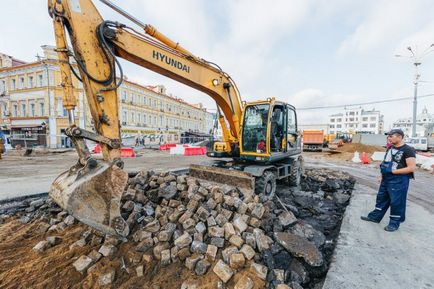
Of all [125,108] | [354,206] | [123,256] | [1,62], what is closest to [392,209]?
[354,206]

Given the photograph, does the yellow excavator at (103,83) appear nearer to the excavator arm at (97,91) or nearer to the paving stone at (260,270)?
the excavator arm at (97,91)

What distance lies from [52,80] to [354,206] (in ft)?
105

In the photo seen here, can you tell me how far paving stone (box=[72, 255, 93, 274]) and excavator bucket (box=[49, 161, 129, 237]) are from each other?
0.39 metres

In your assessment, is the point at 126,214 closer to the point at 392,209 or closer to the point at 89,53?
the point at 89,53

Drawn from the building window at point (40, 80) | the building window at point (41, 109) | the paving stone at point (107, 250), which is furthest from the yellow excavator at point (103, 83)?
the building window at point (40, 80)

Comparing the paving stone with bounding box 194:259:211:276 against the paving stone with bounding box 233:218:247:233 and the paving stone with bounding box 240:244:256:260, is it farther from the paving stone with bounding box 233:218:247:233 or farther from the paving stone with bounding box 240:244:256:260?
the paving stone with bounding box 233:218:247:233

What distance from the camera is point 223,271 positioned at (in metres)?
2.32

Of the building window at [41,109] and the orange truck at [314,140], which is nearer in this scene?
the orange truck at [314,140]

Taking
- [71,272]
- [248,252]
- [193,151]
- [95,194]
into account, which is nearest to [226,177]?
[248,252]

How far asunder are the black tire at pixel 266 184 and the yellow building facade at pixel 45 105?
23366 millimetres

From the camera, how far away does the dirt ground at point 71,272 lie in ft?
7.41

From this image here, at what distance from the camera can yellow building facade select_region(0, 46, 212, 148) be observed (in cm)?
2473

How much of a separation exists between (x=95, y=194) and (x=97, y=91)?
143 cm

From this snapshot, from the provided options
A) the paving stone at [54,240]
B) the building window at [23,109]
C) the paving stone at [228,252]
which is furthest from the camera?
the building window at [23,109]
